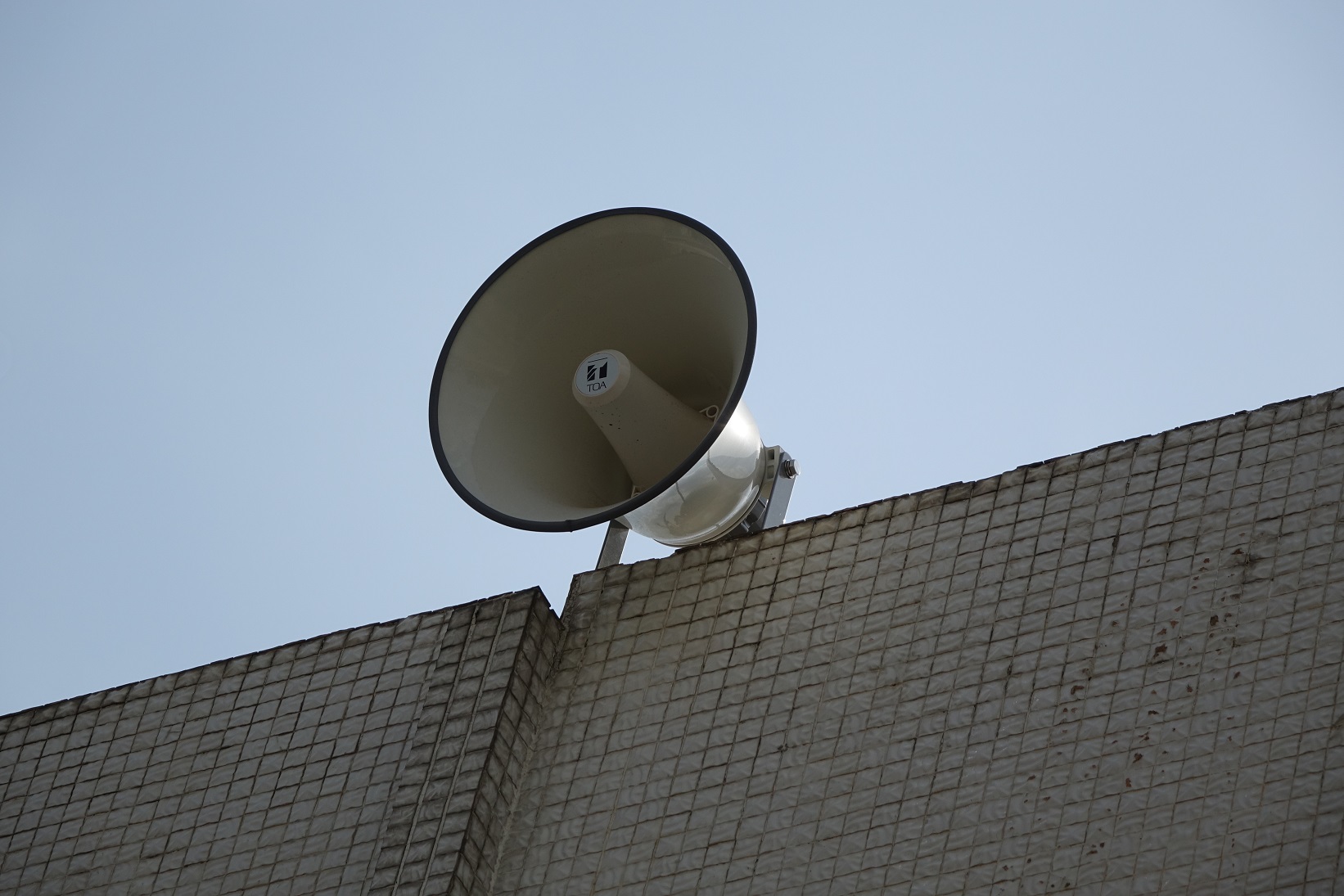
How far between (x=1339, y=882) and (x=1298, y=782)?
0.27 metres

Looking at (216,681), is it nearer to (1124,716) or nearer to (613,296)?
(613,296)

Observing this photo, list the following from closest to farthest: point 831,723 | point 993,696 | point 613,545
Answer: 1. point 993,696
2. point 831,723
3. point 613,545

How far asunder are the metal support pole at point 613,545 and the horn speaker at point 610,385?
28mm

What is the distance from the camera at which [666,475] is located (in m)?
4.77

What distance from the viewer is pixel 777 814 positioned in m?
4.15

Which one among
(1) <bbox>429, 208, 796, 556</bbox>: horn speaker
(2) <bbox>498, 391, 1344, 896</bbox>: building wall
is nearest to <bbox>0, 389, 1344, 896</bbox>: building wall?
(2) <bbox>498, 391, 1344, 896</bbox>: building wall

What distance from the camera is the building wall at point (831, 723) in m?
3.81

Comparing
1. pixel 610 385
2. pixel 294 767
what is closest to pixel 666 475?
pixel 610 385

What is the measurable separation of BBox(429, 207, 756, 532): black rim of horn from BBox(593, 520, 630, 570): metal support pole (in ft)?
1.35

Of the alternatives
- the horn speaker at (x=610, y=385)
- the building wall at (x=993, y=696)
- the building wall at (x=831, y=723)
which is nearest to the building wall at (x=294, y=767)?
the building wall at (x=831, y=723)

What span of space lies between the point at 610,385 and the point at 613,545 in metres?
0.61

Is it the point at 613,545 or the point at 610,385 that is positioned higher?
Result: the point at 610,385

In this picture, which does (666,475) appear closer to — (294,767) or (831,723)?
(831,723)

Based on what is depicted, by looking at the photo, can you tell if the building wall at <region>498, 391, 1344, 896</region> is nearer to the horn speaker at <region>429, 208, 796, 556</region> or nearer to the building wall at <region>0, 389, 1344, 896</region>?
the building wall at <region>0, 389, 1344, 896</region>
